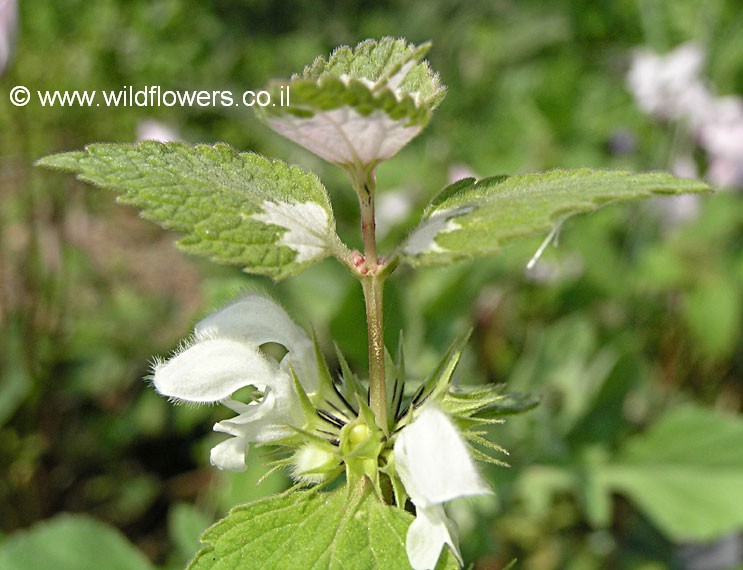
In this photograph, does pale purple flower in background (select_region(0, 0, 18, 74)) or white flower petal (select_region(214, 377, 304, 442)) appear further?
pale purple flower in background (select_region(0, 0, 18, 74))

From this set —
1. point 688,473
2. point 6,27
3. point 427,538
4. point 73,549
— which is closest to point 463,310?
point 688,473

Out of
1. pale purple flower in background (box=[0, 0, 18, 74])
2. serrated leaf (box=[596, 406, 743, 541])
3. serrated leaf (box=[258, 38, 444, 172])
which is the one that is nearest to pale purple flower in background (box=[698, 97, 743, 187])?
serrated leaf (box=[596, 406, 743, 541])

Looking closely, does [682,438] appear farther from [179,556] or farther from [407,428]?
[407,428]

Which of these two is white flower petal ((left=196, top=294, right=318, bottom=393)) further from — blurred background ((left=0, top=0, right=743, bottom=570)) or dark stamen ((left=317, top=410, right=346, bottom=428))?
blurred background ((left=0, top=0, right=743, bottom=570))

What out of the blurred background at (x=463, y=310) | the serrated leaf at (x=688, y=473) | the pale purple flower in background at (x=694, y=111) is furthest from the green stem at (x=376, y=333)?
the pale purple flower in background at (x=694, y=111)

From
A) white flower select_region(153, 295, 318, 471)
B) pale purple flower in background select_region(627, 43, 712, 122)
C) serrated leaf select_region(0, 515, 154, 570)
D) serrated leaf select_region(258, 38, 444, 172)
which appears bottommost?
serrated leaf select_region(0, 515, 154, 570)

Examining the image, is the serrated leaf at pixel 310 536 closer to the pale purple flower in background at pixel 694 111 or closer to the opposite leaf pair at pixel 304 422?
the opposite leaf pair at pixel 304 422
